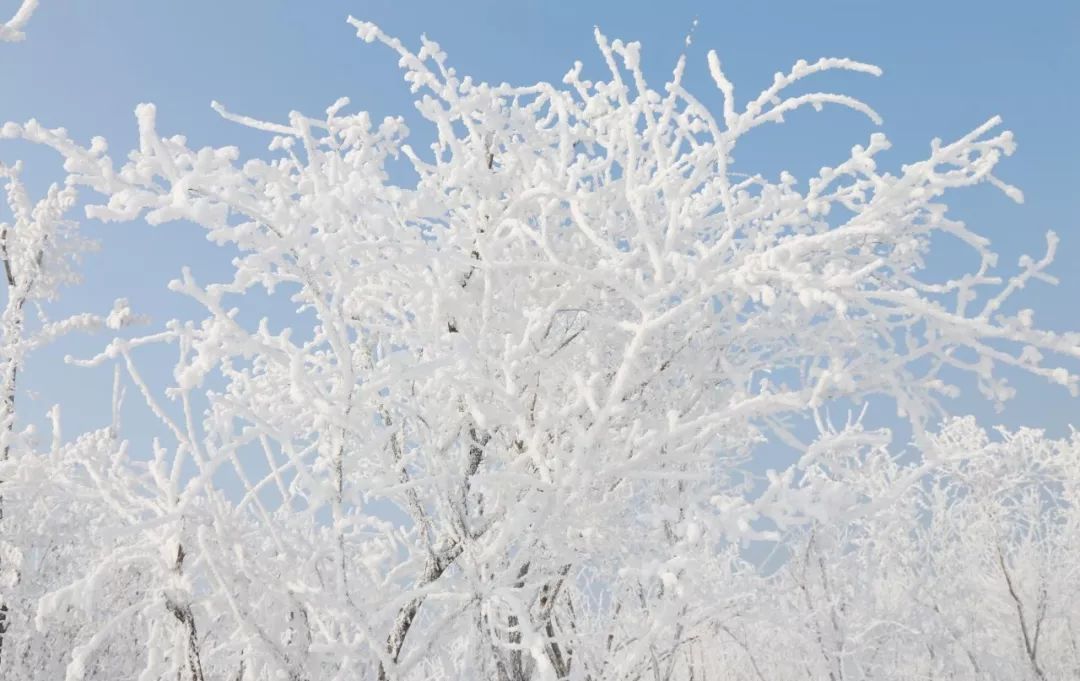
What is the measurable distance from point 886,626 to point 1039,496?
11160 mm

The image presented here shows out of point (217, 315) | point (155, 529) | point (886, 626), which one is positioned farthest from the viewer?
point (886, 626)

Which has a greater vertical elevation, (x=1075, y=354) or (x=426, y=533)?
(x=1075, y=354)

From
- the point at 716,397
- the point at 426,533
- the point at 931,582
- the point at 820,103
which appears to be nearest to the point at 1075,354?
the point at 820,103

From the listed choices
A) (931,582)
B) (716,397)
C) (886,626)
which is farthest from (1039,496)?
(716,397)

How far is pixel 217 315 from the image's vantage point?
255 centimetres

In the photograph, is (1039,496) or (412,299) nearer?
(412,299)

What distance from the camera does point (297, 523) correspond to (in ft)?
9.48

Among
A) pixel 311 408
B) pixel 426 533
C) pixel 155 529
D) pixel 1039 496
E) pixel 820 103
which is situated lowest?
pixel 155 529

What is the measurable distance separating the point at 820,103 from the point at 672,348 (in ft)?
4.24

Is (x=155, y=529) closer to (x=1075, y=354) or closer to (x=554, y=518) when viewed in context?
(x=554, y=518)

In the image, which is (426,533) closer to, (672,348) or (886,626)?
(672,348)

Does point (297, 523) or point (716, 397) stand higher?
point (716, 397)

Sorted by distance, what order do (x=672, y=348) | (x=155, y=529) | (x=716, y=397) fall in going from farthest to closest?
(x=716, y=397) → (x=672, y=348) → (x=155, y=529)

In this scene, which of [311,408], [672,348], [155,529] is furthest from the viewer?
[672,348]
